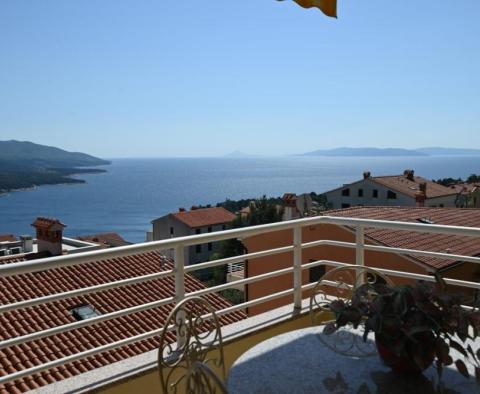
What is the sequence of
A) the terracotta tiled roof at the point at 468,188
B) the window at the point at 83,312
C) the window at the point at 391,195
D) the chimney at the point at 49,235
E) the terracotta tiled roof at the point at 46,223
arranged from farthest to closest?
1. the window at the point at 391,195
2. the terracotta tiled roof at the point at 468,188
3. the chimney at the point at 49,235
4. the terracotta tiled roof at the point at 46,223
5. the window at the point at 83,312

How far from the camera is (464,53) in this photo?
59.8 feet

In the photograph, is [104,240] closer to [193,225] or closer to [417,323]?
[193,225]

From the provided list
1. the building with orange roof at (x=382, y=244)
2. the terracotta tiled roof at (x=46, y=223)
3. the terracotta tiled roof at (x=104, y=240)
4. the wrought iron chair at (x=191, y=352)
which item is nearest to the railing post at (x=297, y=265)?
the wrought iron chair at (x=191, y=352)

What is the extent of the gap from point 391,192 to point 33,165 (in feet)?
374

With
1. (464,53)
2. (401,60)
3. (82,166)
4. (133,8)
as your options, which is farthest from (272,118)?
(82,166)

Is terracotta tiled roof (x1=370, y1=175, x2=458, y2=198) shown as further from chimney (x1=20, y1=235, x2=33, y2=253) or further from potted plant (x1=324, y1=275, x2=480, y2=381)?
potted plant (x1=324, y1=275, x2=480, y2=381)

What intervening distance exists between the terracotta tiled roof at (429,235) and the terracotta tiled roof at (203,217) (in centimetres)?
3045

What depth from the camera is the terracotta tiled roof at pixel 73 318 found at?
7180 mm

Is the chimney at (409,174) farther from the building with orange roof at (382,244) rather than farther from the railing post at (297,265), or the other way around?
the railing post at (297,265)

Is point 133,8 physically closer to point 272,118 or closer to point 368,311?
point 368,311

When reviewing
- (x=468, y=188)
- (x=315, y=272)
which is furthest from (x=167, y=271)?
(x=468, y=188)

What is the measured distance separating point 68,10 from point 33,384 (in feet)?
44.4

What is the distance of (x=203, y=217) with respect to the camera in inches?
1820

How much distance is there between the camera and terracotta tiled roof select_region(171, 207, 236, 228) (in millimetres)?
44688
